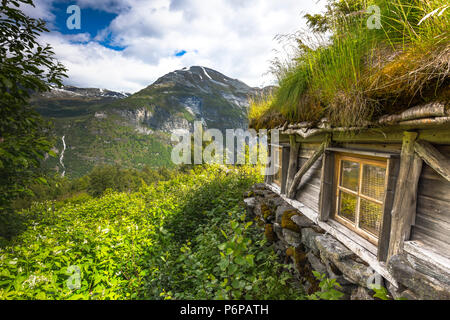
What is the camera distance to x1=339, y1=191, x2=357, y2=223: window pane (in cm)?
254

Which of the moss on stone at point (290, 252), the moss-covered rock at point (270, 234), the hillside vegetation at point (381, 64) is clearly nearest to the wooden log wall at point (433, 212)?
the hillside vegetation at point (381, 64)

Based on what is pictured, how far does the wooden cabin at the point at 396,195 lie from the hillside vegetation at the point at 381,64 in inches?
6.0

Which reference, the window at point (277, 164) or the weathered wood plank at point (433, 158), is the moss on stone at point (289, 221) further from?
the weathered wood plank at point (433, 158)

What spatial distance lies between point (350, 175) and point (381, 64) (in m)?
1.41

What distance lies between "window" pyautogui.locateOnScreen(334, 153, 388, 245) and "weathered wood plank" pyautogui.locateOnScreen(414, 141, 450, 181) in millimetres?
423

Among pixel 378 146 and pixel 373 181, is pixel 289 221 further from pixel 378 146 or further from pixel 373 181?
pixel 378 146

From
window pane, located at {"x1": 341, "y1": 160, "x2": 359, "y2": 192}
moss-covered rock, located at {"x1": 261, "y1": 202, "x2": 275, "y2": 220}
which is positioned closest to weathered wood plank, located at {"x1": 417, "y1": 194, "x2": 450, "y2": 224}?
window pane, located at {"x1": 341, "y1": 160, "x2": 359, "y2": 192}

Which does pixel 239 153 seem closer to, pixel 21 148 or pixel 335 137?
pixel 335 137

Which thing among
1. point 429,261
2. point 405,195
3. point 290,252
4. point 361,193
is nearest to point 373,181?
point 361,193

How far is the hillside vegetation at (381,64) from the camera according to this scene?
134 centimetres

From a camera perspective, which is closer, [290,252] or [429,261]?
[429,261]

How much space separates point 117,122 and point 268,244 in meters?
138

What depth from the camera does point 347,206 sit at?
2686mm

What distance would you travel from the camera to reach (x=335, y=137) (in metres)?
2.78
